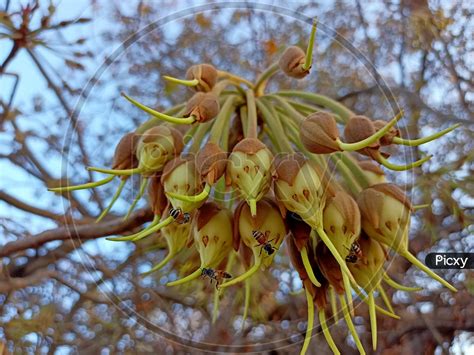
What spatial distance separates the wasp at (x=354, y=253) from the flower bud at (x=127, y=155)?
38 centimetres

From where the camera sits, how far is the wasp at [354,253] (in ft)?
2.68

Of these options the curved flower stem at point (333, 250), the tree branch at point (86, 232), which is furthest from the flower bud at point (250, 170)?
the tree branch at point (86, 232)

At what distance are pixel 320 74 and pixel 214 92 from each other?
Result: 3.63 ft

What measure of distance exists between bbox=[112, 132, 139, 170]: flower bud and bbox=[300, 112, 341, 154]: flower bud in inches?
11.4

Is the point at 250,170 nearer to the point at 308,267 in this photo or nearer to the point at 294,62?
the point at 308,267

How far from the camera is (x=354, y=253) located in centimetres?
82

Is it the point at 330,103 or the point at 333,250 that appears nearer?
the point at 333,250

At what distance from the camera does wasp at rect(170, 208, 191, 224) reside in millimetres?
792

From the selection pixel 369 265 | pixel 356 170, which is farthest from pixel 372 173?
pixel 369 265

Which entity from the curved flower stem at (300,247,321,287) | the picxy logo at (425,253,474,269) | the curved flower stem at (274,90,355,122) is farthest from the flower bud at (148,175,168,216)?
the picxy logo at (425,253,474,269)

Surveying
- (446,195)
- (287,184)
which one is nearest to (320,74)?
(446,195)

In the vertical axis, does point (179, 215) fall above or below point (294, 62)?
below

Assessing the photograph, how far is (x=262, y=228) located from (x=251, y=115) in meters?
0.24

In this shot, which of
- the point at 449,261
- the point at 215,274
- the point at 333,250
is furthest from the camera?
the point at 449,261
